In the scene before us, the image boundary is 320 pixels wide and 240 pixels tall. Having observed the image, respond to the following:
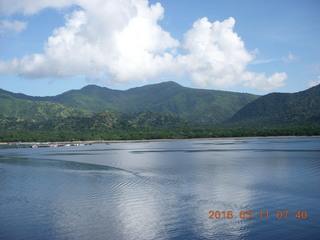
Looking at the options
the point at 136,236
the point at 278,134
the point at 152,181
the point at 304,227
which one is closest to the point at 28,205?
the point at 136,236

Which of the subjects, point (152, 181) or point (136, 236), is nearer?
point (136, 236)

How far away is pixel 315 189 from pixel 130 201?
20.6 m

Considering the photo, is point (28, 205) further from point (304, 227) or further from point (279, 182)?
point (279, 182)

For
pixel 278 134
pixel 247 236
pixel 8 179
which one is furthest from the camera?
pixel 278 134

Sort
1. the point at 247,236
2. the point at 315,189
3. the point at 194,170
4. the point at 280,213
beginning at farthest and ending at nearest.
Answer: the point at 194,170 → the point at 315,189 → the point at 280,213 → the point at 247,236

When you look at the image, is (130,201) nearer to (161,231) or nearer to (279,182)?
(161,231)

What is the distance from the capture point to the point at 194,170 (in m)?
59.8
